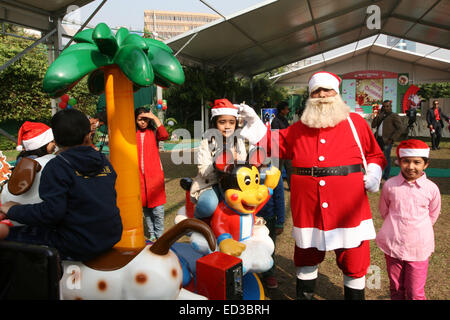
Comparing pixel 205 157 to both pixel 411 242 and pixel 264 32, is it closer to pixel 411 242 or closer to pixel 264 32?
pixel 411 242

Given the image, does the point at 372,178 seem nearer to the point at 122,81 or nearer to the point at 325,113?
the point at 325,113

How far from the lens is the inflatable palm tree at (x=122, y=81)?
2.04m

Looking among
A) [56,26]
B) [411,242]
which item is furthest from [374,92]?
[411,242]

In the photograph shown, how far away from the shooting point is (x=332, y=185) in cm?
235

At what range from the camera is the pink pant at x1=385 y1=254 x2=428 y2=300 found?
7.68 feet

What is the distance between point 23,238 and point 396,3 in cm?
1428

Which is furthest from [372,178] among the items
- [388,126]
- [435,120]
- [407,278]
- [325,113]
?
[435,120]

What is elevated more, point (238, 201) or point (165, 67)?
point (165, 67)

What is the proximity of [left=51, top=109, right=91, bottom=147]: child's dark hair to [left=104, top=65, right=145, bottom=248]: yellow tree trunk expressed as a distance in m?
0.34

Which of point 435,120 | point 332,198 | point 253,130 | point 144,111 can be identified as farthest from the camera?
point 435,120

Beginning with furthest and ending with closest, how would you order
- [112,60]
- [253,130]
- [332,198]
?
1. [253,130]
2. [332,198]
3. [112,60]

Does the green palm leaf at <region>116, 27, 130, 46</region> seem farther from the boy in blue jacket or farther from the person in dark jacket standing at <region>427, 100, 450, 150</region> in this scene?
the person in dark jacket standing at <region>427, 100, 450, 150</region>

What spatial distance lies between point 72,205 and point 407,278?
2226 millimetres

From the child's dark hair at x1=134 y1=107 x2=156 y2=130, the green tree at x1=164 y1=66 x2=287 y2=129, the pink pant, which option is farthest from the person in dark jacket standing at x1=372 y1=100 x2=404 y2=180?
the green tree at x1=164 y1=66 x2=287 y2=129
